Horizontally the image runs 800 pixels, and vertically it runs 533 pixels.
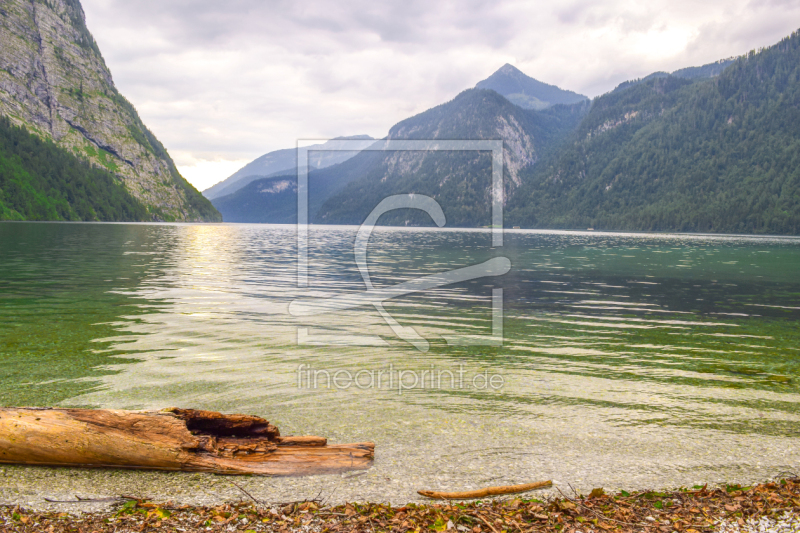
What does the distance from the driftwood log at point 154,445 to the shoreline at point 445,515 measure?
2.58 ft

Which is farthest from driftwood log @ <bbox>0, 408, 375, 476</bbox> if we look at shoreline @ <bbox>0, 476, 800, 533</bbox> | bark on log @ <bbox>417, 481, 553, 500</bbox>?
bark on log @ <bbox>417, 481, 553, 500</bbox>

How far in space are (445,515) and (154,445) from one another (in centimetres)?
439

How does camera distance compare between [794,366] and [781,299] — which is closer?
[794,366]

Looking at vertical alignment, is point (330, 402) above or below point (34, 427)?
below

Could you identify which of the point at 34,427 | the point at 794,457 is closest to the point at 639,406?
the point at 794,457

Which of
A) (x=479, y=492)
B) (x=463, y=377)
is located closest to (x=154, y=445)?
(x=479, y=492)

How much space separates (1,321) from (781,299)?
1595 inches

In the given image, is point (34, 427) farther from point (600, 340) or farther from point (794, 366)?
point (794, 366)

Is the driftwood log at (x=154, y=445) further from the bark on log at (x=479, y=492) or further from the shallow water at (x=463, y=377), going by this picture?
the bark on log at (x=479, y=492)

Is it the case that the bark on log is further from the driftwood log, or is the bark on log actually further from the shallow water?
the driftwood log

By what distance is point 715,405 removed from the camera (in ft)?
36.1

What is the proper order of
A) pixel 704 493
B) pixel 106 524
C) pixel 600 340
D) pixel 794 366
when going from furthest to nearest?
pixel 600 340 < pixel 794 366 < pixel 704 493 < pixel 106 524

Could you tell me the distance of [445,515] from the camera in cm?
621

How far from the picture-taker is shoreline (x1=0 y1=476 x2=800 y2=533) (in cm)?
589
